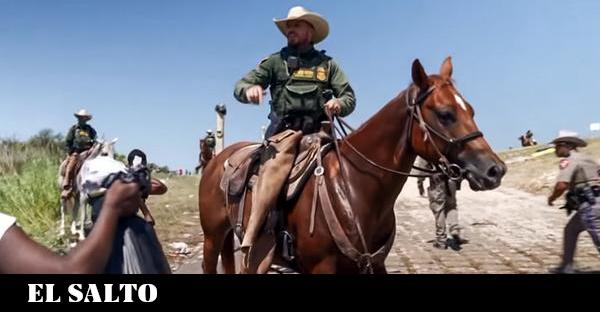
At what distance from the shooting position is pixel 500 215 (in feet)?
50.4

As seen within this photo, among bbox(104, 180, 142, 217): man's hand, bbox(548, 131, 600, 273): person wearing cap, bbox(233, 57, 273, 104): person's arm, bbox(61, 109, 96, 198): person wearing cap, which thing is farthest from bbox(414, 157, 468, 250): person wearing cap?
bbox(104, 180, 142, 217): man's hand

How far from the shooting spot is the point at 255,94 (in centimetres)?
463

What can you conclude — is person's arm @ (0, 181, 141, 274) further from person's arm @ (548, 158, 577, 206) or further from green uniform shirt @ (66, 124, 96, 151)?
green uniform shirt @ (66, 124, 96, 151)

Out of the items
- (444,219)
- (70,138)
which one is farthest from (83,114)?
(444,219)

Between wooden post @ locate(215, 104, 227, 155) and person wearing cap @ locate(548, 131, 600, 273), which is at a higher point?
wooden post @ locate(215, 104, 227, 155)

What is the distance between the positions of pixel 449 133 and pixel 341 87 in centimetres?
135

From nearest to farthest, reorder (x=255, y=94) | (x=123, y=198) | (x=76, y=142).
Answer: (x=123, y=198), (x=255, y=94), (x=76, y=142)

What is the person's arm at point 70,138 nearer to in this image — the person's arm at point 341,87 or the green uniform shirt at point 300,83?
the green uniform shirt at point 300,83

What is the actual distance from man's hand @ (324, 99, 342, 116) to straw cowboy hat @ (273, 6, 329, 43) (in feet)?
2.92

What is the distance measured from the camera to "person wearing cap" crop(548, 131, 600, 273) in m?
6.75

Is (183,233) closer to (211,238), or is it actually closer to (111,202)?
(211,238)

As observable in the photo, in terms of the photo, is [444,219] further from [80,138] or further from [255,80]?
[80,138]
